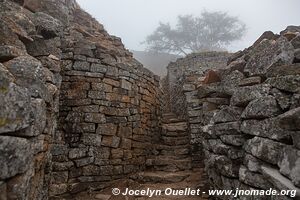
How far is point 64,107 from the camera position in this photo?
5.54 metres

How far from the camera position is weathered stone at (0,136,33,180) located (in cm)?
166

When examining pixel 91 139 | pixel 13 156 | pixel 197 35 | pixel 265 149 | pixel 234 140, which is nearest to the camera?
pixel 13 156

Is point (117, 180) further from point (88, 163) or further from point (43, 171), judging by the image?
point (43, 171)

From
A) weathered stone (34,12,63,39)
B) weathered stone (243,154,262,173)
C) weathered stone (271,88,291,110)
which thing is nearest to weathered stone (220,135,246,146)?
weathered stone (243,154,262,173)

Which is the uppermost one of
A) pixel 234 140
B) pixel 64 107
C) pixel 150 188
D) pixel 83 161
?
pixel 64 107

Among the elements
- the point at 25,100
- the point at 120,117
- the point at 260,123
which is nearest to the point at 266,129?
the point at 260,123

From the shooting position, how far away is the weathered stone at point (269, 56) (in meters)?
3.03

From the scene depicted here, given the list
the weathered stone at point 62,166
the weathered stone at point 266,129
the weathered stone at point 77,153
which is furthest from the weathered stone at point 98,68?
the weathered stone at point 266,129

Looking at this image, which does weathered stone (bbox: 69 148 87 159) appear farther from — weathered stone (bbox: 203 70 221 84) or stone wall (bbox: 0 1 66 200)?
weathered stone (bbox: 203 70 221 84)

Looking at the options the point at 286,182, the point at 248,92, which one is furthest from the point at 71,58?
the point at 286,182

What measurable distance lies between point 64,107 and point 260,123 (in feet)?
12.9

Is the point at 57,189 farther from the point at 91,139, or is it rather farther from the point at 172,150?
the point at 172,150

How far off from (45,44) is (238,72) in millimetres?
2615

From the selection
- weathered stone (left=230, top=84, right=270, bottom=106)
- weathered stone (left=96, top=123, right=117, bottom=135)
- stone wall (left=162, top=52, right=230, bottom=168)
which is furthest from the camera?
stone wall (left=162, top=52, right=230, bottom=168)
